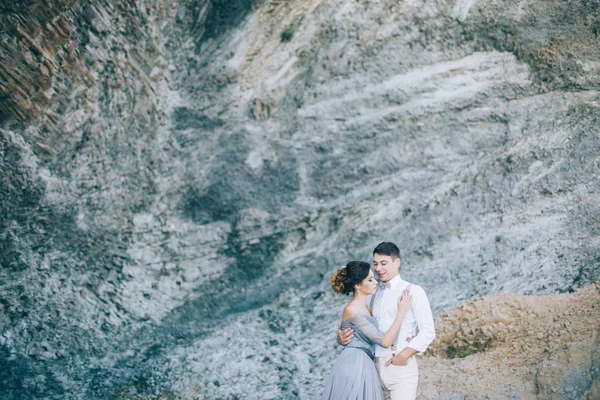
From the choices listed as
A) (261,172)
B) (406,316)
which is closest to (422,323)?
(406,316)

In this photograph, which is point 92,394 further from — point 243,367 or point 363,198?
point 363,198

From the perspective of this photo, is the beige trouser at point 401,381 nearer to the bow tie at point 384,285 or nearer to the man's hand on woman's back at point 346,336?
the man's hand on woman's back at point 346,336

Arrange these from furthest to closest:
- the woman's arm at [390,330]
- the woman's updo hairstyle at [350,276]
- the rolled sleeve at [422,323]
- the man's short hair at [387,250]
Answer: the woman's updo hairstyle at [350,276] < the man's short hair at [387,250] < the woman's arm at [390,330] < the rolled sleeve at [422,323]

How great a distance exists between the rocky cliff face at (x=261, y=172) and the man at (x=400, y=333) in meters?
3.43

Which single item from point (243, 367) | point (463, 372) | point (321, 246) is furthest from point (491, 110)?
point (243, 367)

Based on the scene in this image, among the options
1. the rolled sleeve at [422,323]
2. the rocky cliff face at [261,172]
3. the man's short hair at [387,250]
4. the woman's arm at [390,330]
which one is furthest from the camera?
the rocky cliff face at [261,172]

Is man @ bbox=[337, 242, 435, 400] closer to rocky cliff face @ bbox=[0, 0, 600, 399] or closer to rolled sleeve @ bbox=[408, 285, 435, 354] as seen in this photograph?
rolled sleeve @ bbox=[408, 285, 435, 354]

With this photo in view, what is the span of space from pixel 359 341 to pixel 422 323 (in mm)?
696

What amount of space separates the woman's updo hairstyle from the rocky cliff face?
11.1 ft

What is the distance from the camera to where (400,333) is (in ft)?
15.0

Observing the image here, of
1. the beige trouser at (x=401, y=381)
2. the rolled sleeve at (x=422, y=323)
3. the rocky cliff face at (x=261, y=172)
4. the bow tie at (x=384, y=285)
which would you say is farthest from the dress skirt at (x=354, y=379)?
the rocky cliff face at (x=261, y=172)

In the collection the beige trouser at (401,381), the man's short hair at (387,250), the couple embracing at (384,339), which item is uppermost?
the man's short hair at (387,250)

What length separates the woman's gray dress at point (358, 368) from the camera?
4539 mm

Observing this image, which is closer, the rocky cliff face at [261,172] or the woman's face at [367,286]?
the woman's face at [367,286]
